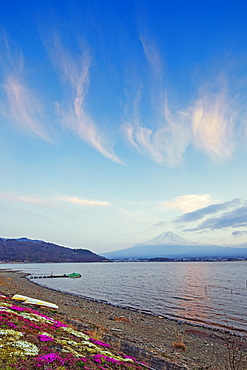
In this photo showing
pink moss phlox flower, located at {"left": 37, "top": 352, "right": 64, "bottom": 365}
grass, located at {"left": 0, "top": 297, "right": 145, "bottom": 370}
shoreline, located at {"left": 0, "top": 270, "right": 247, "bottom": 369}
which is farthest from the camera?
shoreline, located at {"left": 0, "top": 270, "right": 247, "bottom": 369}

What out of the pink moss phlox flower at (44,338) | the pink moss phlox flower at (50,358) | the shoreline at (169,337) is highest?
the pink moss phlox flower at (44,338)

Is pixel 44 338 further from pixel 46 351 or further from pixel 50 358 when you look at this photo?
pixel 50 358

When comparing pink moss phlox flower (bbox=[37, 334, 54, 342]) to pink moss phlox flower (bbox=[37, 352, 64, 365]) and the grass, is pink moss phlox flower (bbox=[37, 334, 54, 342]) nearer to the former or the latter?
the grass

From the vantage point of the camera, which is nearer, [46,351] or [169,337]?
[46,351]

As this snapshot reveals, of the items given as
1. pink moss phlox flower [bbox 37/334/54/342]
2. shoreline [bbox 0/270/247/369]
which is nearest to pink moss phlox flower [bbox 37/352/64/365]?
pink moss phlox flower [bbox 37/334/54/342]

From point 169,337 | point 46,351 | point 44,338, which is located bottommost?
point 169,337

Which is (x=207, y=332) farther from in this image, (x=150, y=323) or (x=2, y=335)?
(x=2, y=335)

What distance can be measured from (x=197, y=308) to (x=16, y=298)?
27595mm

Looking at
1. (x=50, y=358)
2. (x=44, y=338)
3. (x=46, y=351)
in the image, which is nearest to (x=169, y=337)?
(x=44, y=338)

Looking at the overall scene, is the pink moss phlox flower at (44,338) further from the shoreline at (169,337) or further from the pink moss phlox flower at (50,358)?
the shoreline at (169,337)

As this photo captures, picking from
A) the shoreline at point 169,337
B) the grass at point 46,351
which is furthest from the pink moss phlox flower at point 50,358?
the shoreline at point 169,337

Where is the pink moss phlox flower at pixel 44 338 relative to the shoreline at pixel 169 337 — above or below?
above

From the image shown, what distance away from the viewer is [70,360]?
10000 millimetres

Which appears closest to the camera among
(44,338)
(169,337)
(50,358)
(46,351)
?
(50,358)
